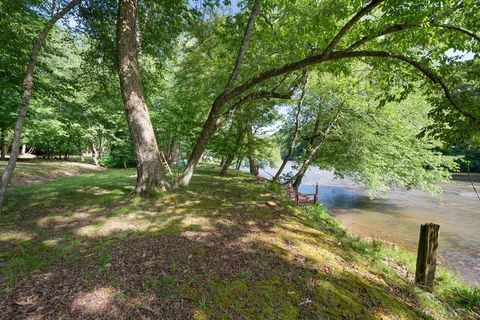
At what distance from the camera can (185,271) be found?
2932 millimetres

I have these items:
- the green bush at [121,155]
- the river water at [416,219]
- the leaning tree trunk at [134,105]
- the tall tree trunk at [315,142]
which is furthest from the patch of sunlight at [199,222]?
the green bush at [121,155]

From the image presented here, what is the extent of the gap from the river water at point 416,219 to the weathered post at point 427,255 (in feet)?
14.1

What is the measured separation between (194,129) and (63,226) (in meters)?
8.81

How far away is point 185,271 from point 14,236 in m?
3.33

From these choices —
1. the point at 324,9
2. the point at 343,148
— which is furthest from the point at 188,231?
the point at 343,148

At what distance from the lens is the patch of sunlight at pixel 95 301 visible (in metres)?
2.28

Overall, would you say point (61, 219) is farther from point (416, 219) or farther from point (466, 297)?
point (416, 219)

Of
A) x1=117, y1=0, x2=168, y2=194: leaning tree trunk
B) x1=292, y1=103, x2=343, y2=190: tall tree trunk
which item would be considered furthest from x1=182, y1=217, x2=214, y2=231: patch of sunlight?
x1=292, y1=103, x2=343, y2=190: tall tree trunk

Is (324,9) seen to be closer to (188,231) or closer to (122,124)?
(188,231)

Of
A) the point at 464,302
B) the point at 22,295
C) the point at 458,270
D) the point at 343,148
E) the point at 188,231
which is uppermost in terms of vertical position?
the point at 343,148

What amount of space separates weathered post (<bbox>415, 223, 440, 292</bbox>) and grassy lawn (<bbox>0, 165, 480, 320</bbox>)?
0.46 m

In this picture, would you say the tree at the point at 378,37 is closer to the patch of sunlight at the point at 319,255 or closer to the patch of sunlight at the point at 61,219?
the patch of sunlight at the point at 61,219

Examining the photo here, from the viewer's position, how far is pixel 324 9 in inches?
239

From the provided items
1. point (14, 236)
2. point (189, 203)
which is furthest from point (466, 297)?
point (14, 236)
